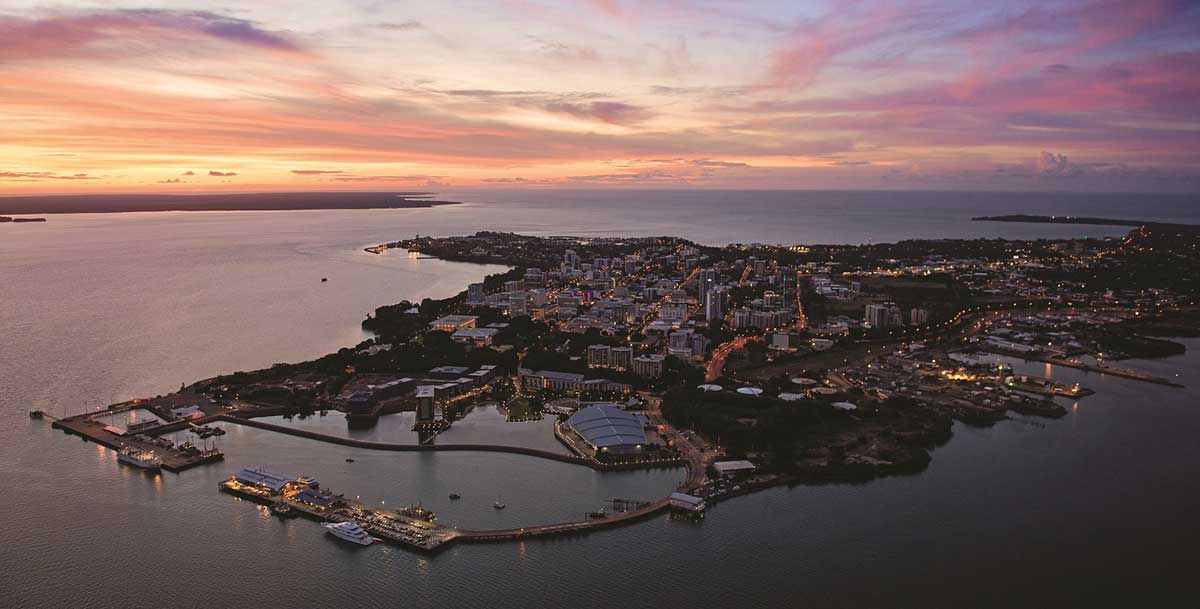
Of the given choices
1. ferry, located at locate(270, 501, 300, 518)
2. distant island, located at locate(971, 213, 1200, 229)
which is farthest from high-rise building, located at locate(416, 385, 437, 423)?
distant island, located at locate(971, 213, 1200, 229)

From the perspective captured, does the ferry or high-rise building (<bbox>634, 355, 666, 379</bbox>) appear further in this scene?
high-rise building (<bbox>634, 355, 666, 379</bbox>)

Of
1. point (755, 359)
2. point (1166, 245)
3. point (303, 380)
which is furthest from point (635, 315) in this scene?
point (1166, 245)

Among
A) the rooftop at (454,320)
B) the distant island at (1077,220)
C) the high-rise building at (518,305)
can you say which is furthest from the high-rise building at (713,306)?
the distant island at (1077,220)

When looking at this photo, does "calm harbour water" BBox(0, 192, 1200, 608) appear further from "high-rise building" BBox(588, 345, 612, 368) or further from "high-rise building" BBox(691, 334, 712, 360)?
"high-rise building" BBox(691, 334, 712, 360)

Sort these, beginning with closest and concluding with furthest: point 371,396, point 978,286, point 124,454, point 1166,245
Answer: point 124,454 < point 371,396 < point 978,286 < point 1166,245

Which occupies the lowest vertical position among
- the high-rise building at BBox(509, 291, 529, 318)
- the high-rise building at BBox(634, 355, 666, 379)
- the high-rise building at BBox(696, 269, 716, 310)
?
the high-rise building at BBox(634, 355, 666, 379)

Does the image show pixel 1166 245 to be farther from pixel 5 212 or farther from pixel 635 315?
pixel 5 212

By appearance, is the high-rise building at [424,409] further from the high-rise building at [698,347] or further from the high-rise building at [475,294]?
the high-rise building at [475,294]
